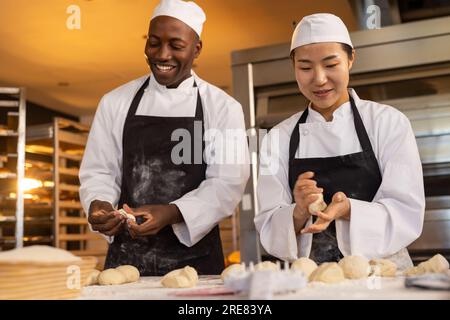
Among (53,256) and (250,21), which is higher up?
(250,21)

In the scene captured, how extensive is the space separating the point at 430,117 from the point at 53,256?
79.4 inches

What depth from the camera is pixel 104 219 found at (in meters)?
1.76

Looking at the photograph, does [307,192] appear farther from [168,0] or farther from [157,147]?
[168,0]

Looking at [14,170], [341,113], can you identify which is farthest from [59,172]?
[341,113]

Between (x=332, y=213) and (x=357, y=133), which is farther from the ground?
(x=357, y=133)

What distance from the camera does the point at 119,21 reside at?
4738 millimetres

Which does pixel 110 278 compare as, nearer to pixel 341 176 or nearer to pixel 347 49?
pixel 341 176

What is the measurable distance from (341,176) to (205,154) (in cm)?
53

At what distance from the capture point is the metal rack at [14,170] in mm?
4500

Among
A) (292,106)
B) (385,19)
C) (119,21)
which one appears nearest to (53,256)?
(292,106)

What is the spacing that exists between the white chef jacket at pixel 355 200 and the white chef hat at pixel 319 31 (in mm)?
228
